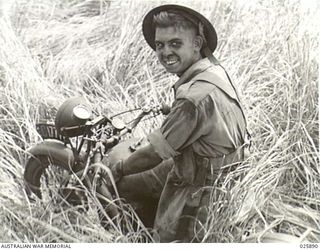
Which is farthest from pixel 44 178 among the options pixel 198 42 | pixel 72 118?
pixel 198 42

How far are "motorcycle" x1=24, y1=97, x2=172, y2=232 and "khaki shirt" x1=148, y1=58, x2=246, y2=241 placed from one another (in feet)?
0.22

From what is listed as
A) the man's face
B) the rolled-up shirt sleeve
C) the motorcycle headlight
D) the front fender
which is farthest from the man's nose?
the front fender

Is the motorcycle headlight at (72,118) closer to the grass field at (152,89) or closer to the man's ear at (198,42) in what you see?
the grass field at (152,89)

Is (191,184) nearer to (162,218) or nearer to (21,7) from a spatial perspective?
(162,218)

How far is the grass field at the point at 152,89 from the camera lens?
1701 mm

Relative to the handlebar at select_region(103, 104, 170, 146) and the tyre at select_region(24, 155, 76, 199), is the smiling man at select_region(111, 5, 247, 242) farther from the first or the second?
the tyre at select_region(24, 155, 76, 199)

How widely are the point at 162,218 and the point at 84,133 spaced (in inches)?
11.7

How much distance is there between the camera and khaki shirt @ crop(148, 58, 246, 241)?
1.53m

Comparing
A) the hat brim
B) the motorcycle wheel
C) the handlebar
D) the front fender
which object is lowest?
the motorcycle wheel

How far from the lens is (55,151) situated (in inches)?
66.6

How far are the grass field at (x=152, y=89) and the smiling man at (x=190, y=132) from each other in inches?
2.6

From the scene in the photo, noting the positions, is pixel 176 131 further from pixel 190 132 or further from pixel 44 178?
pixel 44 178

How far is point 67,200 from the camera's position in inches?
67.6

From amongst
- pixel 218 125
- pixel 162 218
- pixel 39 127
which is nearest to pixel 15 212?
pixel 39 127
